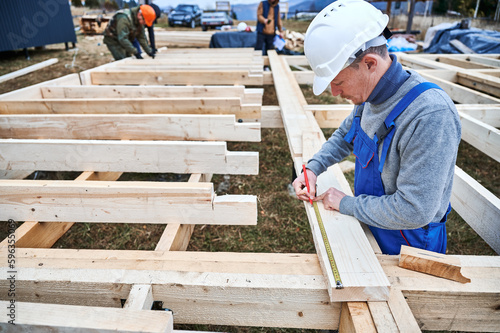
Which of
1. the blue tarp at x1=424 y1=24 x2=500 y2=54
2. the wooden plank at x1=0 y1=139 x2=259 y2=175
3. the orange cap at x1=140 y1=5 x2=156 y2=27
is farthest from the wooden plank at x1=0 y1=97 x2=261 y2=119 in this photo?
the blue tarp at x1=424 y1=24 x2=500 y2=54

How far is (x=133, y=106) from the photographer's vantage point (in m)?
3.24

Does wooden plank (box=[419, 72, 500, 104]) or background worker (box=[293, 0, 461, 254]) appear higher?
background worker (box=[293, 0, 461, 254])

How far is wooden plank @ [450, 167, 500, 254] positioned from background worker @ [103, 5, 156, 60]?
6343mm

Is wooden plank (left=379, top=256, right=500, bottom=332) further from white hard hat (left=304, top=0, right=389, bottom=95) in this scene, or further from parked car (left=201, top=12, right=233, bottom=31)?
parked car (left=201, top=12, right=233, bottom=31)

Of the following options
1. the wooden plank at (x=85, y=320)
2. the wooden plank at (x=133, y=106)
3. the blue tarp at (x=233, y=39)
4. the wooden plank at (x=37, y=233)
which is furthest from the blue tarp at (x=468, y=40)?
the wooden plank at (x=85, y=320)

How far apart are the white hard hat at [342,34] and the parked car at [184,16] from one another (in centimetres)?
2499

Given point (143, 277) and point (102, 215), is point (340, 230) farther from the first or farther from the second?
point (102, 215)

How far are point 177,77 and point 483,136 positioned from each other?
370 centimetres

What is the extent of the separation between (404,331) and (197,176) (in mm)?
1680

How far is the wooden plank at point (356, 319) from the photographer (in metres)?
1.17

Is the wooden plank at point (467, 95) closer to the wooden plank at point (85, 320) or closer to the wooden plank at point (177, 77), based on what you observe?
the wooden plank at point (177, 77)

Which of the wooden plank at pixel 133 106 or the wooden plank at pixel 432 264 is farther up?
the wooden plank at pixel 133 106

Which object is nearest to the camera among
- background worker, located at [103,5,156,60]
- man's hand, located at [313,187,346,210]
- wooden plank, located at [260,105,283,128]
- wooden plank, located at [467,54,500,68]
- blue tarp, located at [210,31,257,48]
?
man's hand, located at [313,187,346,210]

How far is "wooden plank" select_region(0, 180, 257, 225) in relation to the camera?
1918 millimetres
